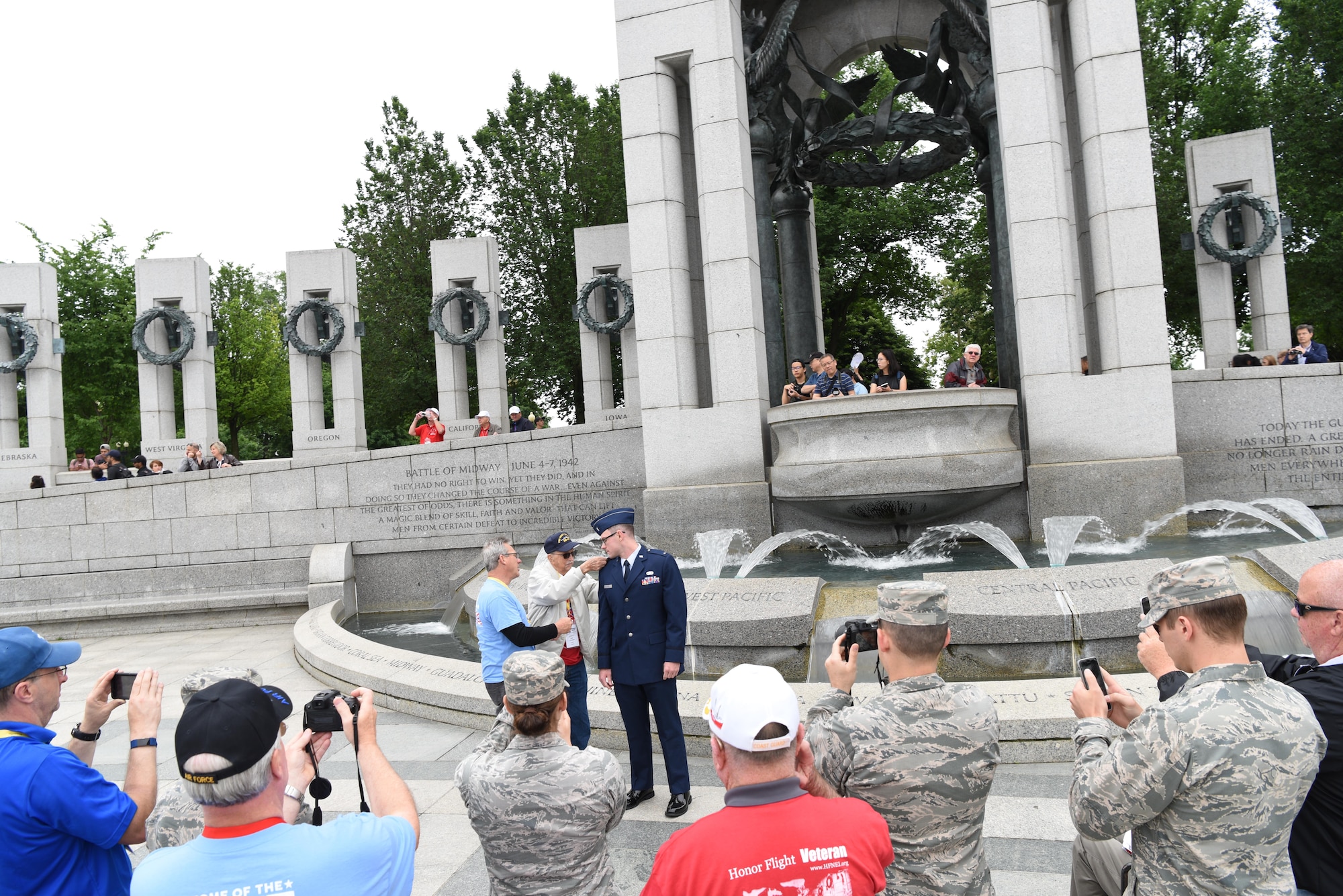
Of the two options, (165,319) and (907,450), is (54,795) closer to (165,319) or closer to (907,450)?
(907,450)

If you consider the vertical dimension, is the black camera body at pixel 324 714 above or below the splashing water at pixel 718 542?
above

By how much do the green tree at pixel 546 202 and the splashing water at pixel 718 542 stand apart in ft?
76.5

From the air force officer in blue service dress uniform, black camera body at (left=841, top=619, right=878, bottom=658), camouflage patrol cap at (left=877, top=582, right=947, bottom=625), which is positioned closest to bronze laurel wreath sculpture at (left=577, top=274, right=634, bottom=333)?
the air force officer in blue service dress uniform

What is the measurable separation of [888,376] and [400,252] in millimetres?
29116

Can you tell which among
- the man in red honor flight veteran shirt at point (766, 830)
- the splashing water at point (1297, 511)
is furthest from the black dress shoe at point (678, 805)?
the splashing water at point (1297, 511)

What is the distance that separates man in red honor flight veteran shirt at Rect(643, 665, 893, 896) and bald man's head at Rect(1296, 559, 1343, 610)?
175 cm

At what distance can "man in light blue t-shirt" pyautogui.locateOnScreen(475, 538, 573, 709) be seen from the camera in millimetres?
5332

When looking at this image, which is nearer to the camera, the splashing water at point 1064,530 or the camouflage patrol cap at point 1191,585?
the camouflage patrol cap at point 1191,585

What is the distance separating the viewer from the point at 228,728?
7.00 feet

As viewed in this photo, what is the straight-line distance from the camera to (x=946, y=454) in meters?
11.1

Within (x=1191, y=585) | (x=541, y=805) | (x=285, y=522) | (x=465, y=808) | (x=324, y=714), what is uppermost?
(x=285, y=522)

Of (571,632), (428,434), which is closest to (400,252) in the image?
(428,434)

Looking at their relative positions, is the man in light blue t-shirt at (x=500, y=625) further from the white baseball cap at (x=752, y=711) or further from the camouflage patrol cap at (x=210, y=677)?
the white baseball cap at (x=752, y=711)

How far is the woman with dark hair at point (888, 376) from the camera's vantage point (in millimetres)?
12484
